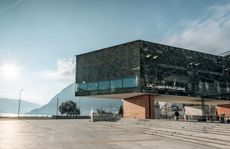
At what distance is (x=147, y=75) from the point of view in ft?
130

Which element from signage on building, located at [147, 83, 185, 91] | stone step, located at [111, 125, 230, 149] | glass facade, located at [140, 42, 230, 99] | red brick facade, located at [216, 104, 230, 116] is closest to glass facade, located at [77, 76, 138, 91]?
glass facade, located at [140, 42, 230, 99]

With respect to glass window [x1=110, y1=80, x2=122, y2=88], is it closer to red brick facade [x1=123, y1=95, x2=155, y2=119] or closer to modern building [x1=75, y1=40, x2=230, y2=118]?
modern building [x1=75, y1=40, x2=230, y2=118]

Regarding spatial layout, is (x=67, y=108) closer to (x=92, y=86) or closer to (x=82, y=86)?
(x=82, y=86)

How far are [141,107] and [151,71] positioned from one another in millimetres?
6344

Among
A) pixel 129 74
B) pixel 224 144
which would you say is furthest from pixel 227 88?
pixel 224 144

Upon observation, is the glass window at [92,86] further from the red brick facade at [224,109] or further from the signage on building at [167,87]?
the red brick facade at [224,109]

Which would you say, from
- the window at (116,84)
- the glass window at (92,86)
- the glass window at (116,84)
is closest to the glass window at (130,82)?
the window at (116,84)

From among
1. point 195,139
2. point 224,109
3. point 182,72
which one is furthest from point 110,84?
point 224,109

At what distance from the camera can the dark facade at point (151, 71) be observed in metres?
39.8

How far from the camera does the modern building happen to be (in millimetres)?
39875

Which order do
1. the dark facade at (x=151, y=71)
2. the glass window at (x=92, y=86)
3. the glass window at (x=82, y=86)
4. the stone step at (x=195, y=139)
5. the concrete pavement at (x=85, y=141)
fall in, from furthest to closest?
1. the glass window at (x=82, y=86)
2. the glass window at (x=92, y=86)
3. the dark facade at (x=151, y=71)
4. the stone step at (x=195, y=139)
5. the concrete pavement at (x=85, y=141)

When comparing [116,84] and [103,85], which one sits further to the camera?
[103,85]

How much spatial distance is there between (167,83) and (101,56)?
12.4 metres

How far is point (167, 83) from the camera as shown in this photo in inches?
1618
